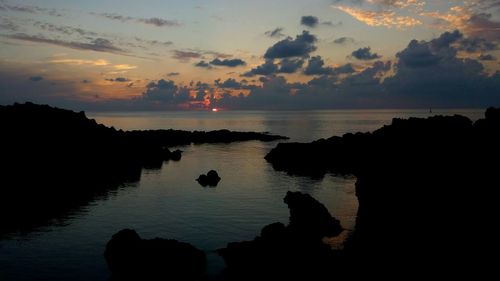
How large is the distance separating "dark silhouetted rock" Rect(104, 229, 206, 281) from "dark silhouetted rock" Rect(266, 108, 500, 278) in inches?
551

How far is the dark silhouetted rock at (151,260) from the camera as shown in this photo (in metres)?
37.8

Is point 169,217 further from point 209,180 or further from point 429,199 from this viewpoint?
point 429,199

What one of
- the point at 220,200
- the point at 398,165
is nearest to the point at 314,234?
the point at 398,165

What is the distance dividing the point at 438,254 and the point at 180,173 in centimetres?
7685

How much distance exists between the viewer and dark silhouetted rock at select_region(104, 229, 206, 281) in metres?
37.8

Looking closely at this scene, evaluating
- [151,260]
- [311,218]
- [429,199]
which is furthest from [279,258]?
[429,199]

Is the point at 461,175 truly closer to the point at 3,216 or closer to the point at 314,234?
the point at 314,234

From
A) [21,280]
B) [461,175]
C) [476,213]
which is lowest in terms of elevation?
[21,280]

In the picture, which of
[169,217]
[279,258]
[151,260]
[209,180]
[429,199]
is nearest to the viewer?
[279,258]

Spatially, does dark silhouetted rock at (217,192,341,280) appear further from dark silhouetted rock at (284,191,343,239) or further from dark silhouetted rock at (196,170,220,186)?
dark silhouetted rock at (196,170,220,186)

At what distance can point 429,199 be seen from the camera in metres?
43.8

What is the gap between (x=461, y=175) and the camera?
1634 inches

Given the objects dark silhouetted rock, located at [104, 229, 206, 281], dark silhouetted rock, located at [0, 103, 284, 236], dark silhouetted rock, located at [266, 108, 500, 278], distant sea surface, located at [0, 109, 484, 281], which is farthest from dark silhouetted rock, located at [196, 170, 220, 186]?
dark silhouetted rock, located at [104, 229, 206, 281]

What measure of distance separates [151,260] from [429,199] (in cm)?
2801
